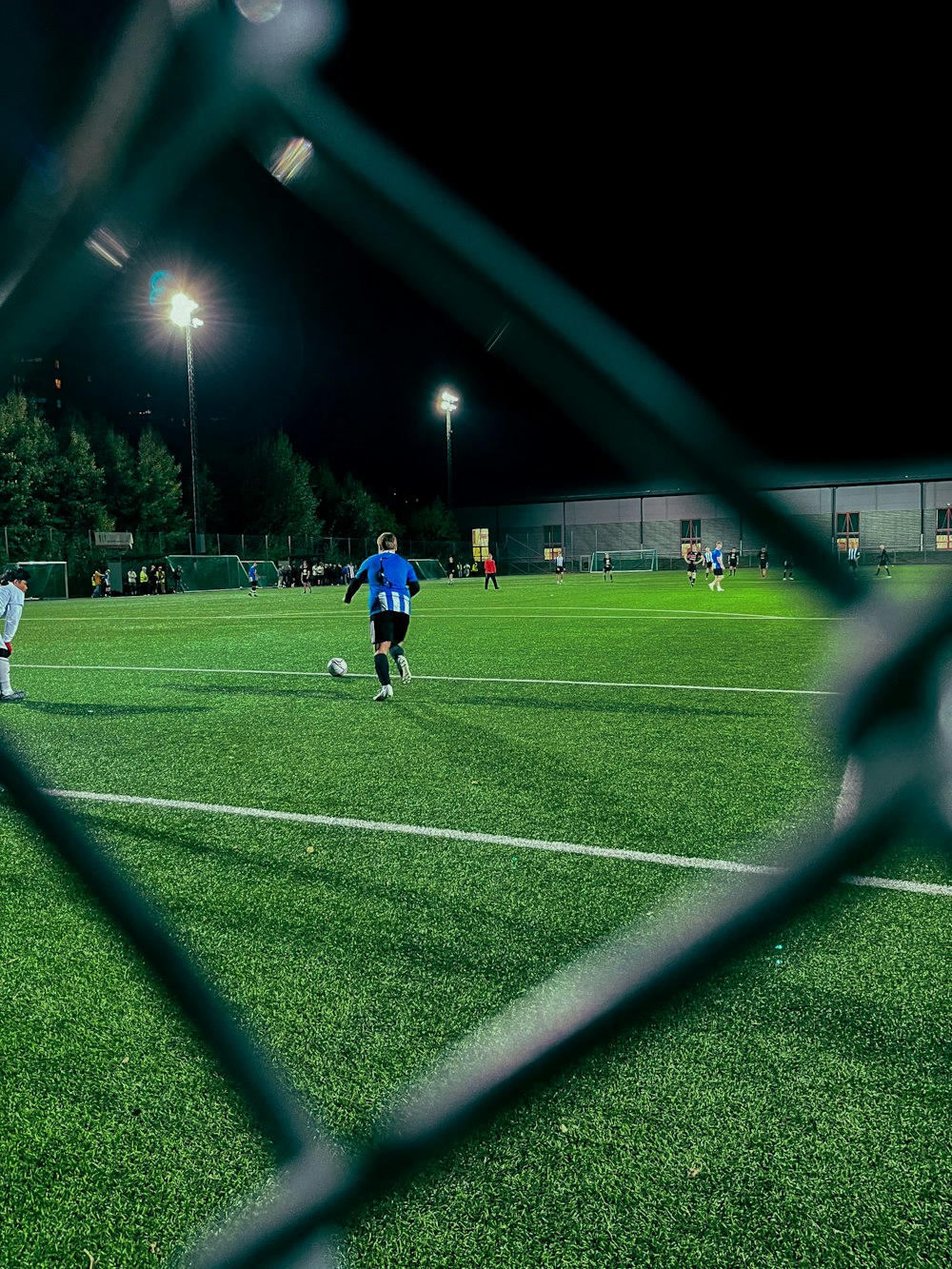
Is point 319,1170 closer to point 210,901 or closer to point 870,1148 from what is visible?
point 870,1148

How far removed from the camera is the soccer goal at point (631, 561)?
2660 inches

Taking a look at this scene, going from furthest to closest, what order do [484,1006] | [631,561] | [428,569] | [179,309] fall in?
[631,561] < [428,569] < [179,309] < [484,1006]

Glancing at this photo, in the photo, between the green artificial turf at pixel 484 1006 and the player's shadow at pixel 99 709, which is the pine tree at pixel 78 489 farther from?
the green artificial turf at pixel 484 1006

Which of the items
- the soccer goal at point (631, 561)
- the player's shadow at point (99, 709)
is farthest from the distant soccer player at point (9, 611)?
the soccer goal at point (631, 561)

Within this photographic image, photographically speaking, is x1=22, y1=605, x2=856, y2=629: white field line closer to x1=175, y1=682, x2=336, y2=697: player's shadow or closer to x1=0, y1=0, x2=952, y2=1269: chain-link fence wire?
x1=175, y1=682, x2=336, y2=697: player's shadow

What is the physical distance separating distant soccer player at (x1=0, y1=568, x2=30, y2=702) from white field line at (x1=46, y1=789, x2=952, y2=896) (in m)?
4.64

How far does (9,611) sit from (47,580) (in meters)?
30.7

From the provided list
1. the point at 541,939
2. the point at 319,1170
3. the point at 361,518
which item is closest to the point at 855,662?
the point at 319,1170

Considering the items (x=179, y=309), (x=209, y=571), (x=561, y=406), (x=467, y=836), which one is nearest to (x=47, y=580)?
(x=209, y=571)

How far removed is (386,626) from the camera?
9172mm

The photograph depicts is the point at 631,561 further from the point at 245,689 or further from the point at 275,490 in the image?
the point at 245,689

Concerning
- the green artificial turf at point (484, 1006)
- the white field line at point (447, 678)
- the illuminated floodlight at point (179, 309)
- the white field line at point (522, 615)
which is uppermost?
the illuminated floodlight at point (179, 309)

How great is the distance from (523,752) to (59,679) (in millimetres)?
7068

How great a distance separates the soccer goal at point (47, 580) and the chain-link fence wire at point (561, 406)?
39.4m
